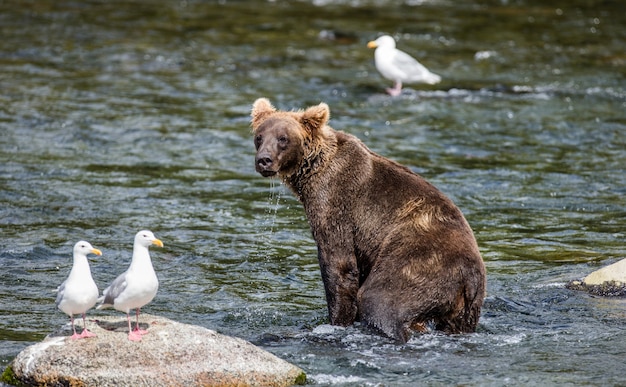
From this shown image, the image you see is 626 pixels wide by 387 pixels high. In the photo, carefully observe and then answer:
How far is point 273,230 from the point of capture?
10922 mm

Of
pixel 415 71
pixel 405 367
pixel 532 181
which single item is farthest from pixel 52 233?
pixel 415 71

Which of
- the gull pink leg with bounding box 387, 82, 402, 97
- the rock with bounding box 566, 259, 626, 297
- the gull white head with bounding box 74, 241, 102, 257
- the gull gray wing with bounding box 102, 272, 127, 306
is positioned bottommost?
the rock with bounding box 566, 259, 626, 297

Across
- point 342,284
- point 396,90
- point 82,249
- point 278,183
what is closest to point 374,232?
point 342,284

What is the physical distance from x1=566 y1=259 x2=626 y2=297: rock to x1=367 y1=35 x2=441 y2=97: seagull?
8673mm

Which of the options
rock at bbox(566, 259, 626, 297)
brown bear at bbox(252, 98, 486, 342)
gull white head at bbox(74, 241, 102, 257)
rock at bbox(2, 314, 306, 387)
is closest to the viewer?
rock at bbox(2, 314, 306, 387)

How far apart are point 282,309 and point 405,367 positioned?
1.82m

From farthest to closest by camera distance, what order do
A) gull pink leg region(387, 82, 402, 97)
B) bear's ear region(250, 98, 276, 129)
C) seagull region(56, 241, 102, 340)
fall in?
1. gull pink leg region(387, 82, 402, 97)
2. bear's ear region(250, 98, 276, 129)
3. seagull region(56, 241, 102, 340)

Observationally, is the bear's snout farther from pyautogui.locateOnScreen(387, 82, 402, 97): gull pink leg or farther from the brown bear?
pyautogui.locateOnScreen(387, 82, 402, 97): gull pink leg

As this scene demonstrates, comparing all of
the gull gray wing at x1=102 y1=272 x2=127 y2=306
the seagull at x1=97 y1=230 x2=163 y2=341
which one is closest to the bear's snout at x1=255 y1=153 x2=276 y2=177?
the seagull at x1=97 y1=230 x2=163 y2=341

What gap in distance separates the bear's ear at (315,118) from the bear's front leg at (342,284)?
0.97 meters

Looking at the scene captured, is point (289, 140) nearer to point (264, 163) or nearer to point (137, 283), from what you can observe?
point (264, 163)

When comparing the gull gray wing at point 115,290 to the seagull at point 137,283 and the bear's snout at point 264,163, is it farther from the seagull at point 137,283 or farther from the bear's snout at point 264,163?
the bear's snout at point 264,163

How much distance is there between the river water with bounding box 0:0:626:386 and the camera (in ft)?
24.8

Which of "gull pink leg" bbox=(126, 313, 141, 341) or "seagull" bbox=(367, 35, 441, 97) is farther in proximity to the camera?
"seagull" bbox=(367, 35, 441, 97)
